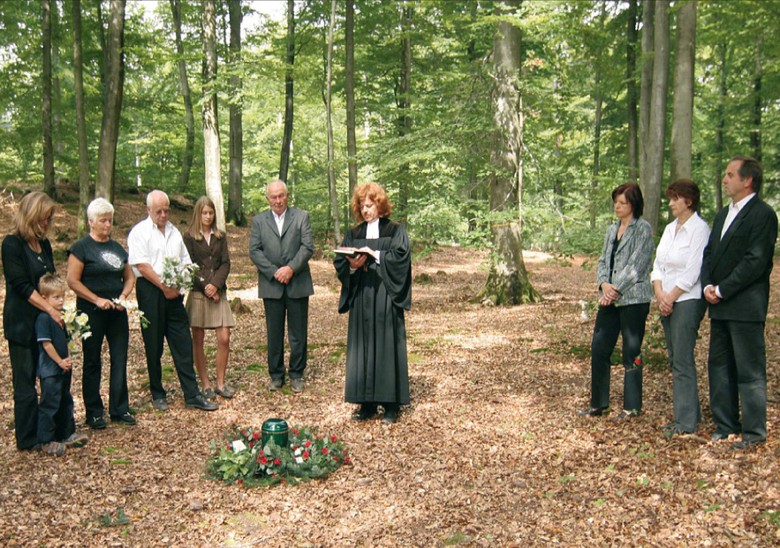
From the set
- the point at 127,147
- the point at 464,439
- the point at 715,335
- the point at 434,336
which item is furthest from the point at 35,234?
the point at 127,147

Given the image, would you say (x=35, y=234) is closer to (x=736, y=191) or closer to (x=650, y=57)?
(x=736, y=191)

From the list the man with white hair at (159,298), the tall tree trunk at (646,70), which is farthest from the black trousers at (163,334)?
the tall tree trunk at (646,70)

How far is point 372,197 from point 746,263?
10.0 feet

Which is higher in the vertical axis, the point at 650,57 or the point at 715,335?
the point at 650,57

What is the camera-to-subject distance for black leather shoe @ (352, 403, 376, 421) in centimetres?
570

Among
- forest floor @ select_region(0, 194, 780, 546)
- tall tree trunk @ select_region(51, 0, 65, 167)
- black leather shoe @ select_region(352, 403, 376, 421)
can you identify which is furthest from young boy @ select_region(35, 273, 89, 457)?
tall tree trunk @ select_region(51, 0, 65, 167)

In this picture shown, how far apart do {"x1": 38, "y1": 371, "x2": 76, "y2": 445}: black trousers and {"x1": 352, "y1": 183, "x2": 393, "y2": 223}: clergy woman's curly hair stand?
2.78 m

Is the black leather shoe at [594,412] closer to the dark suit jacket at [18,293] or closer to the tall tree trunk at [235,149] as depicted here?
the dark suit jacket at [18,293]

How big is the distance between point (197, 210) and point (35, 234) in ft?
5.42

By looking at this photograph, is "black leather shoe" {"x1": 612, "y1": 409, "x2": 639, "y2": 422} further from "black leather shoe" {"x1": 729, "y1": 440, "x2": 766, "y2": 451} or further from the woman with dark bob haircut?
"black leather shoe" {"x1": 729, "y1": 440, "x2": 766, "y2": 451}

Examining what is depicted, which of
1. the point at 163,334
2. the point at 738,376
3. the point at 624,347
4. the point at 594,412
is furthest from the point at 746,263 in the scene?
the point at 163,334

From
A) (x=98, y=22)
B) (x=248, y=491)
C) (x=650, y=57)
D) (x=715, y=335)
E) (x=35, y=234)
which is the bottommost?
(x=248, y=491)

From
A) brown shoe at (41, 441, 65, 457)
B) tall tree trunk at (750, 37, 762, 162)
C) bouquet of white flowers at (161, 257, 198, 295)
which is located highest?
tall tree trunk at (750, 37, 762, 162)

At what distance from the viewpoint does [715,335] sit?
14.8ft
